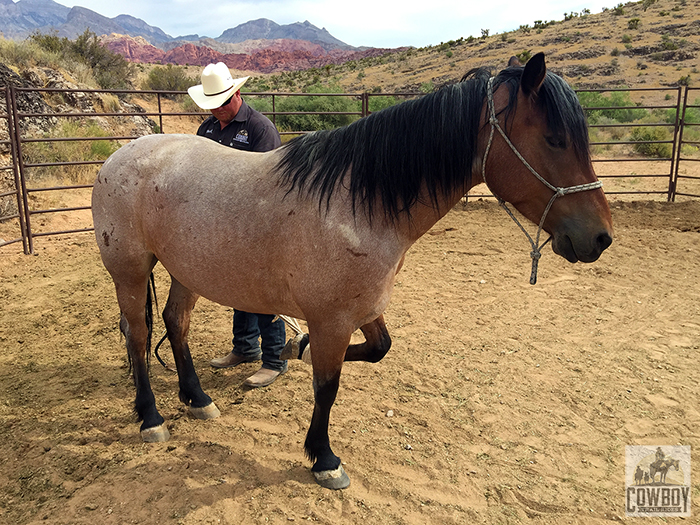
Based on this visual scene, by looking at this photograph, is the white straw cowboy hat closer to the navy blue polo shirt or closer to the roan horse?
the navy blue polo shirt

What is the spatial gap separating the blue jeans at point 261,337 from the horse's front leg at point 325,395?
1122 mm

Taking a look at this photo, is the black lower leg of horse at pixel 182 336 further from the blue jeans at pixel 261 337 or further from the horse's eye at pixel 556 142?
the horse's eye at pixel 556 142

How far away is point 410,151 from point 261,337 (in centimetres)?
215

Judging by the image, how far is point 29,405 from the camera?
3297 millimetres

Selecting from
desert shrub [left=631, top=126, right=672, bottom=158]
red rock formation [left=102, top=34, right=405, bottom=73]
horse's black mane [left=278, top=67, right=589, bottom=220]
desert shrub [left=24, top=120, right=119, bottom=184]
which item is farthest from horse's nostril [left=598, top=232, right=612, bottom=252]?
red rock formation [left=102, top=34, right=405, bottom=73]

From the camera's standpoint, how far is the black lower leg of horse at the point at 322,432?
2.53 metres

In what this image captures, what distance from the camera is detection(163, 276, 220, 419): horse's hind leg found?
323 cm

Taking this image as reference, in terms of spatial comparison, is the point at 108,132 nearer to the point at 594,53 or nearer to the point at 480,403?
the point at 480,403

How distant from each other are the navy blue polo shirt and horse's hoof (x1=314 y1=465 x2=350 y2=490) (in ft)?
7.06

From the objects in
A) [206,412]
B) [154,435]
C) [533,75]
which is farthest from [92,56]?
[533,75]

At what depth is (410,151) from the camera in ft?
7.34

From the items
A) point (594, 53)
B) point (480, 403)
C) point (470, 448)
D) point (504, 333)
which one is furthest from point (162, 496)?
point (594, 53)

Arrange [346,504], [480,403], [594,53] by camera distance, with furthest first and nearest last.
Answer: [594,53], [480,403], [346,504]

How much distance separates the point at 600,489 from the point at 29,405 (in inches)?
141
